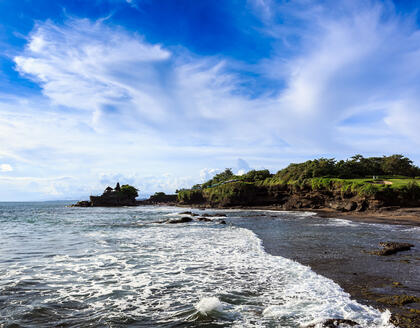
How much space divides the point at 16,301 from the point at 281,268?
990 cm

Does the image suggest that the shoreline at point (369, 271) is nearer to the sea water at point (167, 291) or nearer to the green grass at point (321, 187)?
the sea water at point (167, 291)

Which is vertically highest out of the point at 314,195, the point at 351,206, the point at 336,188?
the point at 336,188

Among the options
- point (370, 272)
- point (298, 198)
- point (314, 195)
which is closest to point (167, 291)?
point (370, 272)

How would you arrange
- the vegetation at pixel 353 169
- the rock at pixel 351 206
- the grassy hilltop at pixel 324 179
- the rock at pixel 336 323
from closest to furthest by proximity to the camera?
the rock at pixel 336 323
the rock at pixel 351 206
the grassy hilltop at pixel 324 179
the vegetation at pixel 353 169

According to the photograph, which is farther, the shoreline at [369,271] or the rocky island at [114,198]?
the rocky island at [114,198]

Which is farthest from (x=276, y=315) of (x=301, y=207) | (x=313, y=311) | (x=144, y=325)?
(x=301, y=207)

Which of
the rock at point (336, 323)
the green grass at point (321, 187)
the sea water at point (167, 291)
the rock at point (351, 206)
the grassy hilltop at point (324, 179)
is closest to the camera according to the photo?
the rock at point (336, 323)

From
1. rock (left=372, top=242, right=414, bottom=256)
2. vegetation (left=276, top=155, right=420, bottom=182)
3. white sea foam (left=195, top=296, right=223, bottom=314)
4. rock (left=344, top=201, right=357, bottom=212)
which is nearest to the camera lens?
white sea foam (left=195, top=296, right=223, bottom=314)

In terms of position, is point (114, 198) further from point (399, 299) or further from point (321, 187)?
point (399, 299)

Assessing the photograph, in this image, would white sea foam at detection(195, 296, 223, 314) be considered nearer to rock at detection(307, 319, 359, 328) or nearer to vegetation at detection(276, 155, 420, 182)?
rock at detection(307, 319, 359, 328)

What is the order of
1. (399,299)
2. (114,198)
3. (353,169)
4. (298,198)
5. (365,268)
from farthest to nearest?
(114,198) → (353,169) → (298,198) → (365,268) → (399,299)

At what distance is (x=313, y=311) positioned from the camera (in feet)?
24.3

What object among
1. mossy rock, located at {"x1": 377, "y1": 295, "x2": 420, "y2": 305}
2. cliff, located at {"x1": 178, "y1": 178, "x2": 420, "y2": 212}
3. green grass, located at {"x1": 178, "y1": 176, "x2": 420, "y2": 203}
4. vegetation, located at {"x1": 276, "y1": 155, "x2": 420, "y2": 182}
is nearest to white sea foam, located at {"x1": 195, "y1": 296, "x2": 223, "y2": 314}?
mossy rock, located at {"x1": 377, "y1": 295, "x2": 420, "y2": 305}

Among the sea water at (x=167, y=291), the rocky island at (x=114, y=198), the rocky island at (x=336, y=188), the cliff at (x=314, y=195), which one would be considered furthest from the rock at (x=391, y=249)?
the rocky island at (x=114, y=198)
